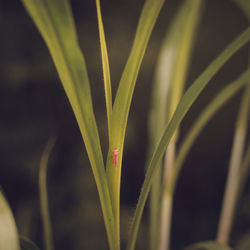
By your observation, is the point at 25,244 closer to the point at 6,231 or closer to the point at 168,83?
the point at 6,231

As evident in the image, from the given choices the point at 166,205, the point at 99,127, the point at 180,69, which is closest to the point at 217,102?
the point at 180,69

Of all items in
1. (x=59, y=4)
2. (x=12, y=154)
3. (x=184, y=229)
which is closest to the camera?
(x=59, y=4)

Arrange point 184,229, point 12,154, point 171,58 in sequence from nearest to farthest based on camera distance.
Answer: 1. point 171,58
2. point 12,154
3. point 184,229

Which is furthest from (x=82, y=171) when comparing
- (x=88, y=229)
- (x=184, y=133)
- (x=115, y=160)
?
(x=115, y=160)

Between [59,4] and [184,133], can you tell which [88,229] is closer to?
[184,133]

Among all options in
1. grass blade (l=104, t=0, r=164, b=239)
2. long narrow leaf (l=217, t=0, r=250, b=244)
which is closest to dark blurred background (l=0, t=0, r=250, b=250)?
long narrow leaf (l=217, t=0, r=250, b=244)

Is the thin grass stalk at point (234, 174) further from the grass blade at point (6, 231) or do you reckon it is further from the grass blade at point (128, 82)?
the grass blade at point (6, 231)
